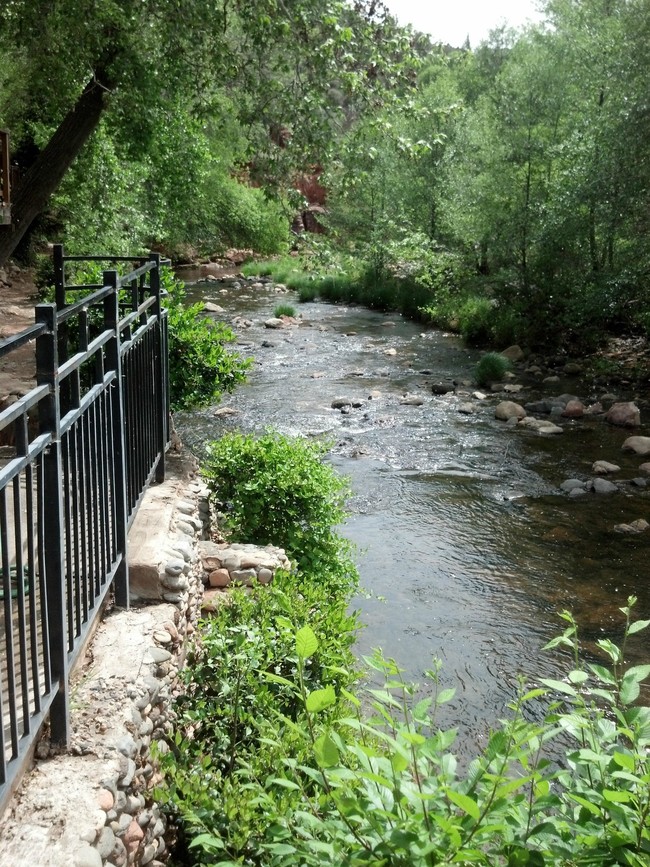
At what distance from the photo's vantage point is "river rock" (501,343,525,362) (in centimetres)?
1983

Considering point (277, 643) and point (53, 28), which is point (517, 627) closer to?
point (277, 643)

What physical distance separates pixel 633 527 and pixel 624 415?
16.6 feet

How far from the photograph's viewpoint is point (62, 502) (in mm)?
3275

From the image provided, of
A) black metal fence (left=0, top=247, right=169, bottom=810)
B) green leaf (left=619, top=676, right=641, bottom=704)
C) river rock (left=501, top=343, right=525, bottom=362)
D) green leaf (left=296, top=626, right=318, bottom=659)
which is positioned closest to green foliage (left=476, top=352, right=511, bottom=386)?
river rock (left=501, top=343, right=525, bottom=362)

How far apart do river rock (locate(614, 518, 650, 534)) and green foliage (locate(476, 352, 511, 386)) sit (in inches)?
306

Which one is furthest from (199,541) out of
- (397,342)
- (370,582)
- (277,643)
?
(397,342)

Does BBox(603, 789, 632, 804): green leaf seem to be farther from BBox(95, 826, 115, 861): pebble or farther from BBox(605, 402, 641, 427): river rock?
BBox(605, 402, 641, 427): river rock

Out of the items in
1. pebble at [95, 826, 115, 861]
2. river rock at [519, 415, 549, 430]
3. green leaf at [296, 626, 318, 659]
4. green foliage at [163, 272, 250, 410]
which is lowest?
river rock at [519, 415, 549, 430]

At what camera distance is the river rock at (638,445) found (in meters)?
12.8

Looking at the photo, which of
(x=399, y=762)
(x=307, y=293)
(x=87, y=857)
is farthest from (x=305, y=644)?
(x=307, y=293)

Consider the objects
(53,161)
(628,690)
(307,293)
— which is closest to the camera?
(628,690)

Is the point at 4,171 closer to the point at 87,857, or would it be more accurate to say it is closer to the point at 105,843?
the point at 105,843

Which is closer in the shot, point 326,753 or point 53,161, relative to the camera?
point 326,753

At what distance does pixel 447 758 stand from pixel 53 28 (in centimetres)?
1158
